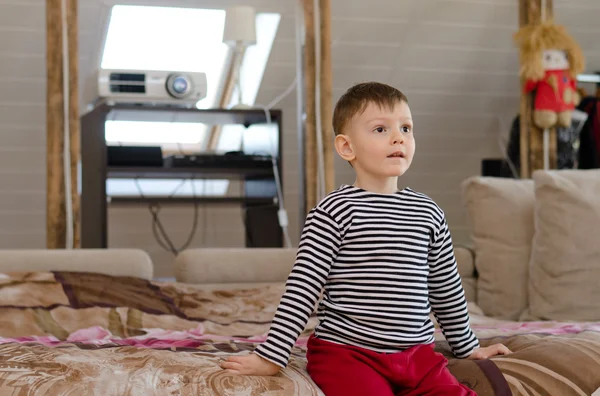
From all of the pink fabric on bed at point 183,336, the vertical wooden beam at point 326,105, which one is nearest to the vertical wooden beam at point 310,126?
the vertical wooden beam at point 326,105

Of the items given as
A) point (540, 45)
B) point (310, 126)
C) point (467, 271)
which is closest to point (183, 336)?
point (467, 271)

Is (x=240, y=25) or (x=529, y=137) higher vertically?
(x=240, y=25)

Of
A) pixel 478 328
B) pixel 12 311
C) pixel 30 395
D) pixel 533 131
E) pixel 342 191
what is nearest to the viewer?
pixel 30 395

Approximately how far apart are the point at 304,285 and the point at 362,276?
94 mm

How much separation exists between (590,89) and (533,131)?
1.05 meters

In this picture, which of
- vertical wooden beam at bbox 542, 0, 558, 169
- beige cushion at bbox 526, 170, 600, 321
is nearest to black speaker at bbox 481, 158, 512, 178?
vertical wooden beam at bbox 542, 0, 558, 169

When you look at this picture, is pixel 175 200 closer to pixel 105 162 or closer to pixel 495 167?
pixel 105 162

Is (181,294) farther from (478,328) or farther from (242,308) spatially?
(478,328)

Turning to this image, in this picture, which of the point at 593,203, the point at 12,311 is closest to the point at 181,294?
the point at 12,311

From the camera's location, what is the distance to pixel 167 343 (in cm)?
158

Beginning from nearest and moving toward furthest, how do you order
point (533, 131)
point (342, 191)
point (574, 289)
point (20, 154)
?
1. point (342, 191)
2. point (574, 289)
3. point (533, 131)
4. point (20, 154)

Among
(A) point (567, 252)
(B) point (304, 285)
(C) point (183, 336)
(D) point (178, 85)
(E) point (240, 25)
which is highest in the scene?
(E) point (240, 25)

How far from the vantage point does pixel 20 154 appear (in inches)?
162

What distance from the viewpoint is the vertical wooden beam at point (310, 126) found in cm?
323
